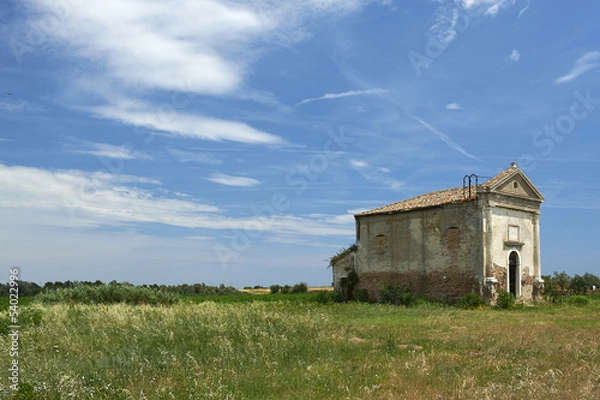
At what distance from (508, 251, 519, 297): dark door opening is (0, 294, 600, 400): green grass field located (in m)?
14.8

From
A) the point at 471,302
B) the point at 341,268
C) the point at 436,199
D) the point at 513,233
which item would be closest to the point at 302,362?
the point at 471,302

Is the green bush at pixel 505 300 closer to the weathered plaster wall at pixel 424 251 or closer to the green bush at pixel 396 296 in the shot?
the weathered plaster wall at pixel 424 251

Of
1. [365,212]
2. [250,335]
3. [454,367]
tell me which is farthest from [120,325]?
[365,212]

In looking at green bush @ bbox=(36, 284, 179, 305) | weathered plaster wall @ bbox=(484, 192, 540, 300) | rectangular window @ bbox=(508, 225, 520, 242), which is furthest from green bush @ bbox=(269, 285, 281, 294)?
rectangular window @ bbox=(508, 225, 520, 242)

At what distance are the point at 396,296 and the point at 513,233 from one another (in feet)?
24.4

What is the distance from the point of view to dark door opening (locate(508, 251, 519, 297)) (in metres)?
29.6

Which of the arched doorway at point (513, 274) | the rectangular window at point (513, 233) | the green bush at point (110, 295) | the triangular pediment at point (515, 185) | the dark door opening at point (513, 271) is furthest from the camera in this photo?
the green bush at point (110, 295)

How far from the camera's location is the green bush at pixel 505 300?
86.6 feet

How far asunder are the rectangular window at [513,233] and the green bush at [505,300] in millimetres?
3531

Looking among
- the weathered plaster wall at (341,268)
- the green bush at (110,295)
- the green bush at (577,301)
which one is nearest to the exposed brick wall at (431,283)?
the weathered plaster wall at (341,268)

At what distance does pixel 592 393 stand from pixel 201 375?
18.7 ft

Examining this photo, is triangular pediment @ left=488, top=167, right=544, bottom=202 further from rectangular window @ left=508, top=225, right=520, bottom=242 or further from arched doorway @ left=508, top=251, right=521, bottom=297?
arched doorway @ left=508, top=251, right=521, bottom=297

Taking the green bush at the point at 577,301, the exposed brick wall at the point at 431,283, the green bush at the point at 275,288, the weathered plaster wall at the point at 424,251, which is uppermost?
the weathered plaster wall at the point at 424,251

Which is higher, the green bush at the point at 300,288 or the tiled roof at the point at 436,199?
the tiled roof at the point at 436,199
